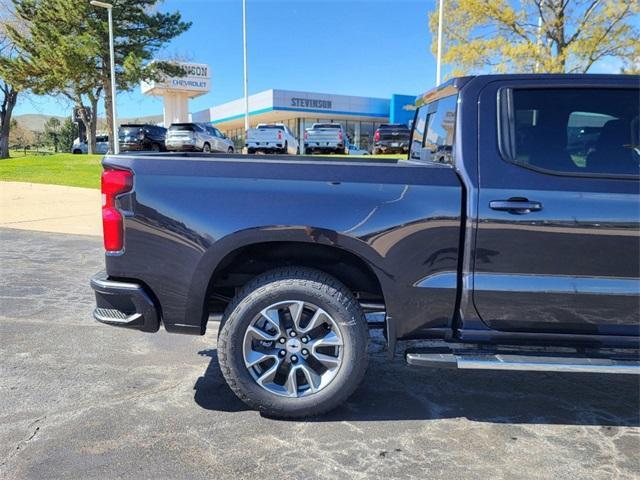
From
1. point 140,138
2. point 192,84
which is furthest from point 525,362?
point 192,84

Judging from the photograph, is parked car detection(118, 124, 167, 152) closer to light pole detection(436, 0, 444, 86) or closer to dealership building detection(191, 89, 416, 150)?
light pole detection(436, 0, 444, 86)

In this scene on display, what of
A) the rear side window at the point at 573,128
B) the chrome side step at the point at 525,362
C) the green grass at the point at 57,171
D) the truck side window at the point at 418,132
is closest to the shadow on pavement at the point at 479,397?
the chrome side step at the point at 525,362

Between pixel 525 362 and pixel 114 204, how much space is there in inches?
98.8

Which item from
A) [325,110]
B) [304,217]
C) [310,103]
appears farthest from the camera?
[325,110]

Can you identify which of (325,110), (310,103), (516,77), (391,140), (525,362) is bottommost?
(525,362)

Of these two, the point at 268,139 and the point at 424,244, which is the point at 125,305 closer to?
the point at 424,244

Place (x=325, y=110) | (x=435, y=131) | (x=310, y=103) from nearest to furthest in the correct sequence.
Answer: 1. (x=435, y=131)
2. (x=310, y=103)
3. (x=325, y=110)

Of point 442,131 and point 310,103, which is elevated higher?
point 310,103

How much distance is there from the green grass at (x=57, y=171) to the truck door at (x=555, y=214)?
51.2 ft

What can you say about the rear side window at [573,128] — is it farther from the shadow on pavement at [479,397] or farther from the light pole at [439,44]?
the light pole at [439,44]

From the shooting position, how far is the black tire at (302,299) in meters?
3.05

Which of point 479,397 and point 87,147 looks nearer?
point 479,397

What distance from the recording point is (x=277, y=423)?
10.4 ft

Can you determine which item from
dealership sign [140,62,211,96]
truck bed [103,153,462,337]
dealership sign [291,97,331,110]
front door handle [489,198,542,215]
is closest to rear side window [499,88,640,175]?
front door handle [489,198,542,215]
